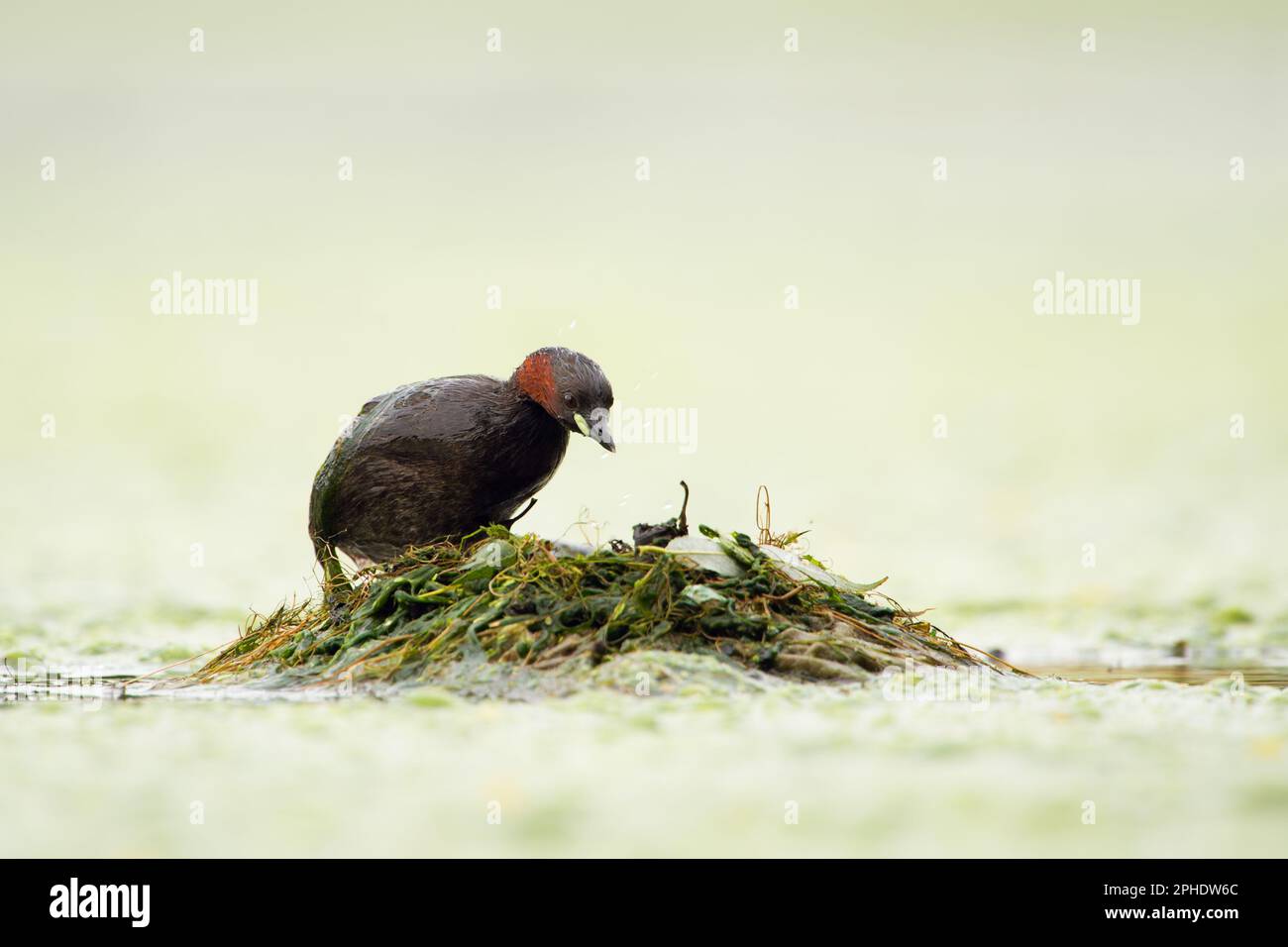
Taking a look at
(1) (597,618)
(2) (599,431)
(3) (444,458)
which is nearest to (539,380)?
(2) (599,431)

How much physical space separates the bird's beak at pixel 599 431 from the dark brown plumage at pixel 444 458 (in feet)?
0.21

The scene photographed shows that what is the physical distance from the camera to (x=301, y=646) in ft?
27.1

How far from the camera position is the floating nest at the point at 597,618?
23.9 ft

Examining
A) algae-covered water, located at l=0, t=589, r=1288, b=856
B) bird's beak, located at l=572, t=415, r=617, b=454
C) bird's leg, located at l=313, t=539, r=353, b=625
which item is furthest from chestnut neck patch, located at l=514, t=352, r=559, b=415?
algae-covered water, located at l=0, t=589, r=1288, b=856

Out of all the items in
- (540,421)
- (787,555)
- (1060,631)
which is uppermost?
(540,421)

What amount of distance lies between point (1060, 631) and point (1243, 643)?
185cm

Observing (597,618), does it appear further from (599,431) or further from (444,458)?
(444,458)

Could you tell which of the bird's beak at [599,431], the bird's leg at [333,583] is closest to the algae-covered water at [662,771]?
the bird's leg at [333,583]

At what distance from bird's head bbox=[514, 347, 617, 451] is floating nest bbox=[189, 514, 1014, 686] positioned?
650mm

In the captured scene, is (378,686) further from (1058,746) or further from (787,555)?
(1058,746)

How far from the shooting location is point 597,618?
293 inches

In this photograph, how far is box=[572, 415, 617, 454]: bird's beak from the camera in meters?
8.05

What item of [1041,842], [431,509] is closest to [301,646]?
[431,509]

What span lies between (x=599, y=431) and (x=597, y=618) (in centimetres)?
115
